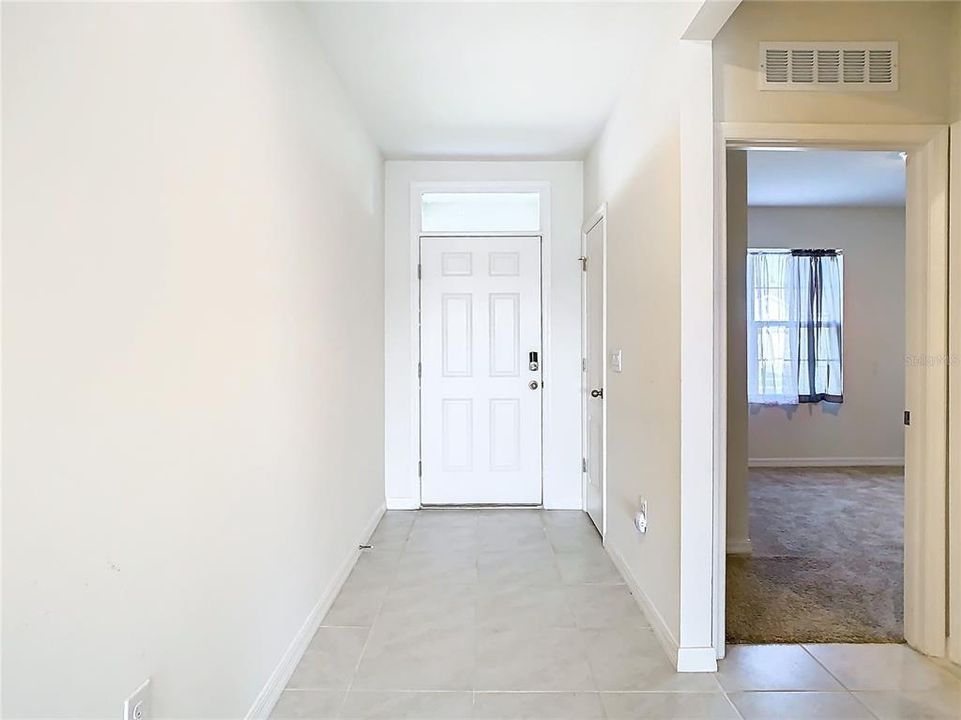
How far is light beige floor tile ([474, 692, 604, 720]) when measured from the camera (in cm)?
199

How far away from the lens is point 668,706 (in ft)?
6.72

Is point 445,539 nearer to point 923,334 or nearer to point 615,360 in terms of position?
point 615,360

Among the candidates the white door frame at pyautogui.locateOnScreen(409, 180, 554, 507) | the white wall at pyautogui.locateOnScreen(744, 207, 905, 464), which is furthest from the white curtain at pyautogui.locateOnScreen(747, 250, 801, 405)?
the white door frame at pyautogui.locateOnScreen(409, 180, 554, 507)

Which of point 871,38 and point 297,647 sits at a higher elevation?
point 871,38

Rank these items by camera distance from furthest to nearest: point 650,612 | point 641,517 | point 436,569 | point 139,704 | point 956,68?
point 436,569
point 641,517
point 650,612
point 956,68
point 139,704

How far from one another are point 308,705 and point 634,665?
1165 millimetres

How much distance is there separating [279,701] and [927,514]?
8.13 feet

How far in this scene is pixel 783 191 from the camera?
5.62 metres

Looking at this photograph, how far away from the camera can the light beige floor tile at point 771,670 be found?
7.16 feet

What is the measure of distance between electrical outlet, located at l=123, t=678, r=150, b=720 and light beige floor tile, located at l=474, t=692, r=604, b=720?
1.04m

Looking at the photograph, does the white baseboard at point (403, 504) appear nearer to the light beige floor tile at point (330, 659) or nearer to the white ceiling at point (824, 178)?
the light beige floor tile at point (330, 659)

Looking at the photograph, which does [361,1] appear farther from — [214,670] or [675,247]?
[214,670]

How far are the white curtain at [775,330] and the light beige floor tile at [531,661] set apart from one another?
177 inches

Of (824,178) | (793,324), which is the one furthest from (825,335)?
(824,178)
